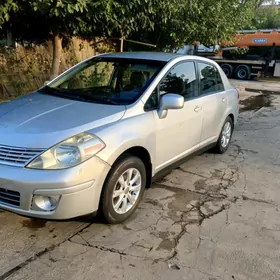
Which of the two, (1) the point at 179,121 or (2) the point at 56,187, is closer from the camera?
(2) the point at 56,187

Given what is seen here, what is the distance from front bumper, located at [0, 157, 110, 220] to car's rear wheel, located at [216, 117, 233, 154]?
117 inches

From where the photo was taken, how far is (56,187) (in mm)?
2553

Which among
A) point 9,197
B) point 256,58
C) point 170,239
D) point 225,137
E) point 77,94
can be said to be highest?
point 77,94

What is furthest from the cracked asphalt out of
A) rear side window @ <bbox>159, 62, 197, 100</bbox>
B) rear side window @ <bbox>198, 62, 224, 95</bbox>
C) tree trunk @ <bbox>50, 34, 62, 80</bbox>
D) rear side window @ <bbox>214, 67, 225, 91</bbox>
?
→ tree trunk @ <bbox>50, 34, 62, 80</bbox>

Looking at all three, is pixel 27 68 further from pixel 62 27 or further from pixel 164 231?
pixel 164 231

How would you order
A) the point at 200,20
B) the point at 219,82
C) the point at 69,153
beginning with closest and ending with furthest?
1. the point at 69,153
2. the point at 219,82
3. the point at 200,20

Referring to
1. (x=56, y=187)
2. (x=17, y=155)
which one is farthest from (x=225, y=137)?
(x=17, y=155)

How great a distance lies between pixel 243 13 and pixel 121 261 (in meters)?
9.29

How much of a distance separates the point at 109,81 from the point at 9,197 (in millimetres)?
2006

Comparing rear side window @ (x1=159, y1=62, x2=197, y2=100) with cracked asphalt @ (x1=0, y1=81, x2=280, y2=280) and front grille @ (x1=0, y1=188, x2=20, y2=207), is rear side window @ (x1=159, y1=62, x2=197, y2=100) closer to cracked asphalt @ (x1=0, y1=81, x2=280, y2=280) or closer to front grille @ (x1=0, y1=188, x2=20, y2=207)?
cracked asphalt @ (x1=0, y1=81, x2=280, y2=280)

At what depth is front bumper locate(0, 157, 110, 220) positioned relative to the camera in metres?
2.54

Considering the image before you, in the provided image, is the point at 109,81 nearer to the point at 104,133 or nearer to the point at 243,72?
the point at 104,133

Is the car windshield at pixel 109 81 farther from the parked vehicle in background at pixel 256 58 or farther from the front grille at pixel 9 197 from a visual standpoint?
the parked vehicle in background at pixel 256 58

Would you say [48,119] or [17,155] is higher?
[48,119]
